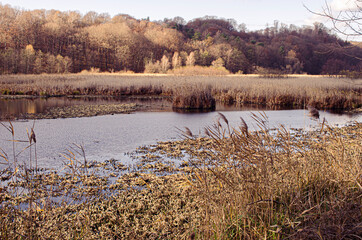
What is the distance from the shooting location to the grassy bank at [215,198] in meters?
2.44

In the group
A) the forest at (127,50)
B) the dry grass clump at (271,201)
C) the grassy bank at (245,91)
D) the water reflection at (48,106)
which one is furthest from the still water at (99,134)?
the forest at (127,50)

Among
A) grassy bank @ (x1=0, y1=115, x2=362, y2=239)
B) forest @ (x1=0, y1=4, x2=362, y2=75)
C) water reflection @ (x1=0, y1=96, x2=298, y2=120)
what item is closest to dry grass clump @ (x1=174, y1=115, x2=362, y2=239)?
grassy bank @ (x1=0, y1=115, x2=362, y2=239)

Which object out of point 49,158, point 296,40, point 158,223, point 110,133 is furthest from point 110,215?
point 296,40

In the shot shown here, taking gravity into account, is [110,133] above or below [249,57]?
below

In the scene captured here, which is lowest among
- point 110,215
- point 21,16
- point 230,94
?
point 110,215

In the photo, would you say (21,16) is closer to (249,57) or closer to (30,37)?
(30,37)

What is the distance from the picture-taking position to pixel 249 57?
6475 cm

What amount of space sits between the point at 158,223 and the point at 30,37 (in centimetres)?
5905

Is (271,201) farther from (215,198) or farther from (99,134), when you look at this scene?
(99,134)

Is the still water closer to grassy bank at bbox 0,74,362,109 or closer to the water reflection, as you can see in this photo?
the water reflection

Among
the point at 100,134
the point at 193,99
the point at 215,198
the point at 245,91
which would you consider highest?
the point at 245,91

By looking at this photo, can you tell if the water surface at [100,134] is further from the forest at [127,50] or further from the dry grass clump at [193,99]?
the forest at [127,50]

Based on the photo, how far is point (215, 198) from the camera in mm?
2787

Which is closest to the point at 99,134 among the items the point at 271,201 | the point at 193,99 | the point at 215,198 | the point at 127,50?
the point at 215,198
